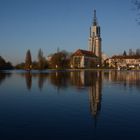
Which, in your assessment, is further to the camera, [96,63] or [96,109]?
[96,63]

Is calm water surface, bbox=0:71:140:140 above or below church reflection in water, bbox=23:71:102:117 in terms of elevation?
below

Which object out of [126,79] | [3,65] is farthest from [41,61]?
[126,79]

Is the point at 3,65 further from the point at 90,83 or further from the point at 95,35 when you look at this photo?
the point at 90,83

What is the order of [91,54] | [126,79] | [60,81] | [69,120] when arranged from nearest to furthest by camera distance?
[69,120]
[60,81]
[126,79]
[91,54]

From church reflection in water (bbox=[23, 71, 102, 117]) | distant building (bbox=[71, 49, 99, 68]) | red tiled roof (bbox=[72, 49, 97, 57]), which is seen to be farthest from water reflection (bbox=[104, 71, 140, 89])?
red tiled roof (bbox=[72, 49, 97, 57])

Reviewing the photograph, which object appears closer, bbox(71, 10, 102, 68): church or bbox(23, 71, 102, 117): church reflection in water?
bbox(23, 71, 102, 117): church reflection in water

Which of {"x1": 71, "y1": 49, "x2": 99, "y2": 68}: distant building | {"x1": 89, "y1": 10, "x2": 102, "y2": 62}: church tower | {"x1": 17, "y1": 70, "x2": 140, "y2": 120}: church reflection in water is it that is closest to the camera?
{"x1": 17, "y1": 70, "x2": 140, "y2": 120}: church reflection in water

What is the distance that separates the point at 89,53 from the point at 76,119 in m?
161

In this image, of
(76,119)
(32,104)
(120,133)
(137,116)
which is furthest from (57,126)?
(32,104)

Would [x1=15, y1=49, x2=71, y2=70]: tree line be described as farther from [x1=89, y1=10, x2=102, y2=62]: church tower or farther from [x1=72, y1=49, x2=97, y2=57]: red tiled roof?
[x1=89, y1=10, x2=102, y2=62]: church tower

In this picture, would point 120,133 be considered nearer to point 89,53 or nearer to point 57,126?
point 57,126

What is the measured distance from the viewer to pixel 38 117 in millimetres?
14742

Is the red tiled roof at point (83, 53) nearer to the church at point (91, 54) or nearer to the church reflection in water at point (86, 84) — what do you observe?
the church at point (91, 54)

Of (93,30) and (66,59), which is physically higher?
(93,30)
